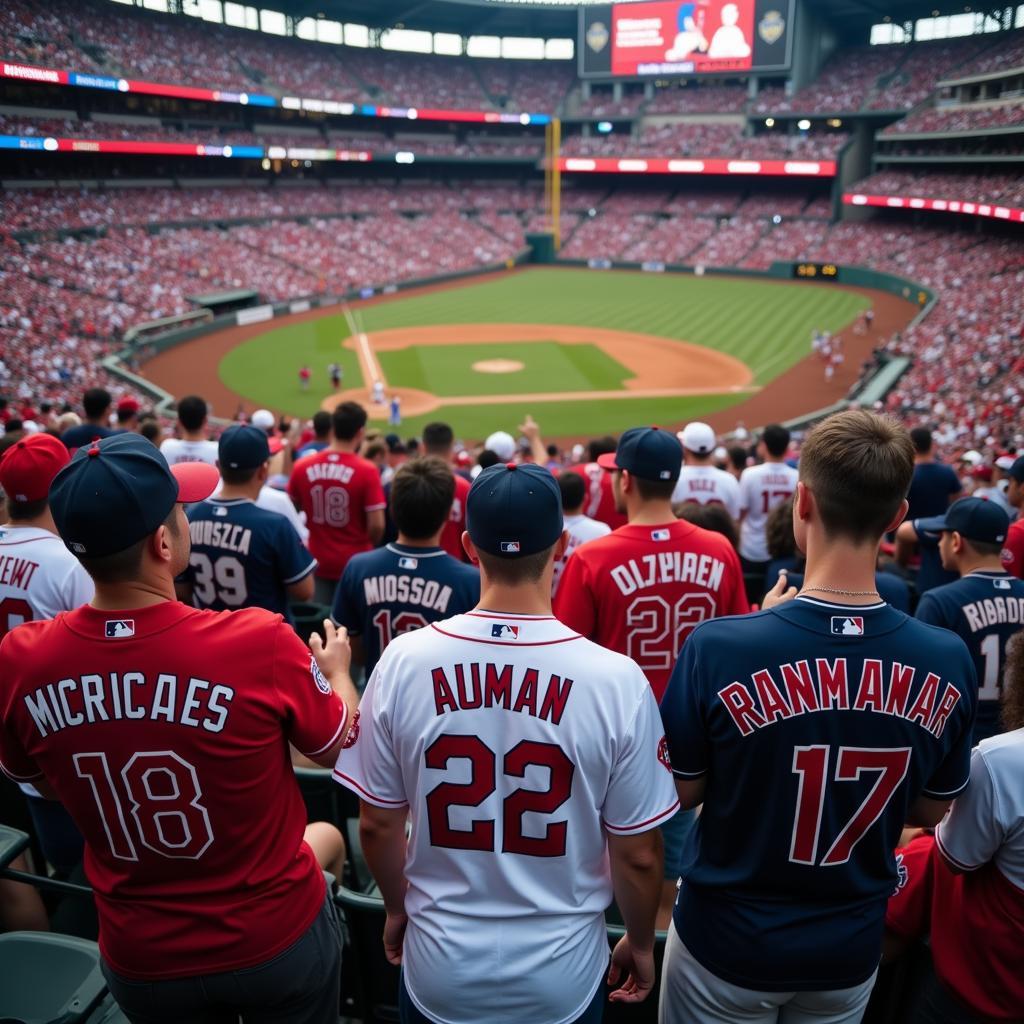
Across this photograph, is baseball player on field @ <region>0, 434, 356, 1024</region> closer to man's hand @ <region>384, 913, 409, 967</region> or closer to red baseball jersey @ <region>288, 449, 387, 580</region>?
man's hand @ <region>384, 913, 409, 967</region>

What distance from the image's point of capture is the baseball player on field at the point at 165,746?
2.61m

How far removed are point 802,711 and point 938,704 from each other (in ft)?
1.43

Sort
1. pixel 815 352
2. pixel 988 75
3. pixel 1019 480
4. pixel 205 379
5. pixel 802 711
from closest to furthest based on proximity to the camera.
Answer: pixel 802 711, pixel 1019 480, pixel 205 379, pixel 815 352, pixel 988 75

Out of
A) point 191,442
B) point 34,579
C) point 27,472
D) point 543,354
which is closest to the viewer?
point 34,579

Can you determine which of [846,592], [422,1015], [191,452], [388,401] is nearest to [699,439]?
[191,452]

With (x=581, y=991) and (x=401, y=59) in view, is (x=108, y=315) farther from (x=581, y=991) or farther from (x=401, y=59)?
(x=401, y=59)

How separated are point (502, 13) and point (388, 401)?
5180 cm

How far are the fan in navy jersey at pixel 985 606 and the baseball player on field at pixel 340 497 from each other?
15.5 feet

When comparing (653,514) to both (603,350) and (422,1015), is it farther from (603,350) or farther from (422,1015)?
(603,350)

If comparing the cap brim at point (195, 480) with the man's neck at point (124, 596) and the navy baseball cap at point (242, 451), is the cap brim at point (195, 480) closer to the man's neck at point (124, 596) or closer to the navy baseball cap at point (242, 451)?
the man's neck at point (124, 596)

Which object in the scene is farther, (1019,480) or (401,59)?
(401,59)

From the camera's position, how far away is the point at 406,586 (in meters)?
A: 4.72

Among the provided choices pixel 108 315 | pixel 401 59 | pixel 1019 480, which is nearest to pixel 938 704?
pixel 1019 480

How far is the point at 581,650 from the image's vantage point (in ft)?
8.50
